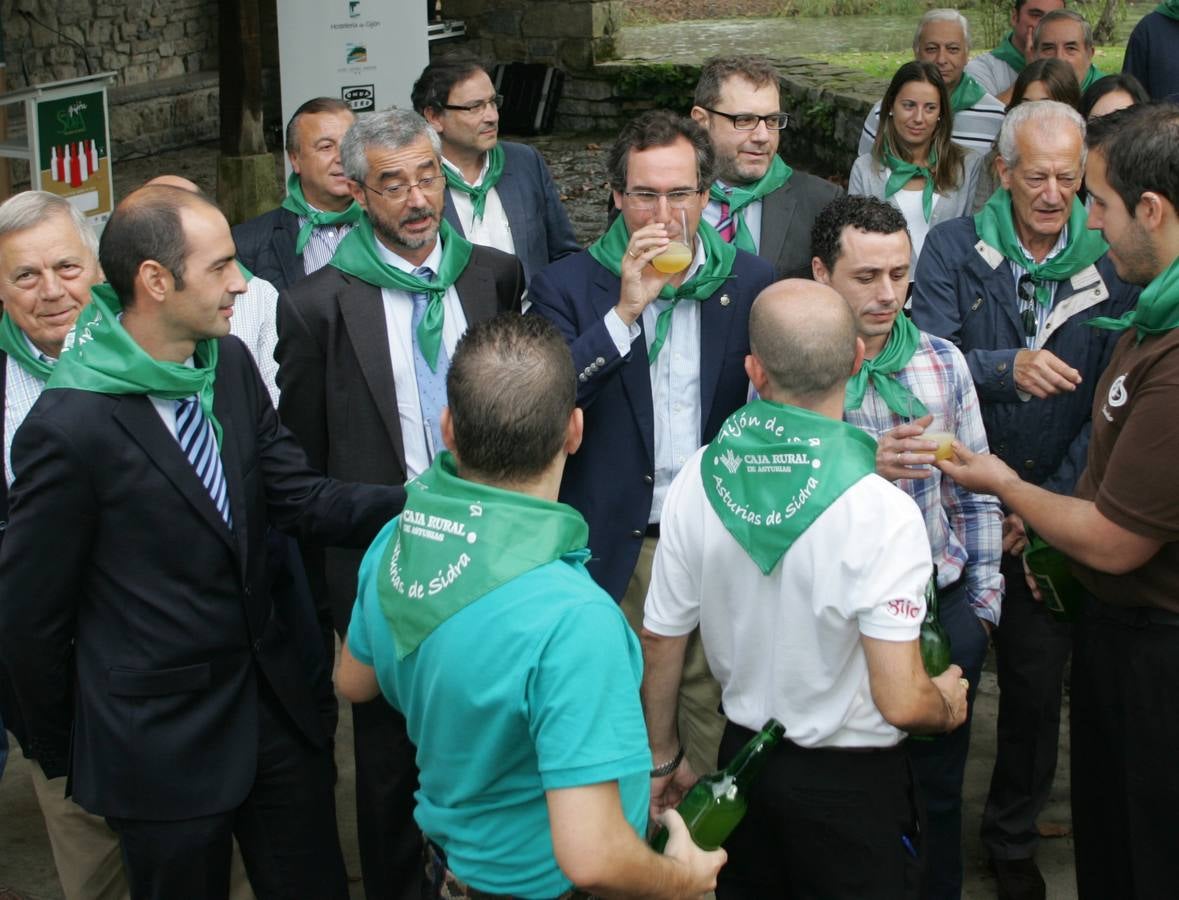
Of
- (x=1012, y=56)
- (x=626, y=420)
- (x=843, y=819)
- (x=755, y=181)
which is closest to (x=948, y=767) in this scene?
(x=843, y=819)

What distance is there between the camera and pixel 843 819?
2.72m

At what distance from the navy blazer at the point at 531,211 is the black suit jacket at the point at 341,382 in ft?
4.12

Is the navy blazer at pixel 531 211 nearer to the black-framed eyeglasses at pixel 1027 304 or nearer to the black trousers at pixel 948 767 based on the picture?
the black-framed eyeglasses at pixel 1027 304

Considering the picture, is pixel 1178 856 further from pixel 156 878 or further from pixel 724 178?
pixel 724 178

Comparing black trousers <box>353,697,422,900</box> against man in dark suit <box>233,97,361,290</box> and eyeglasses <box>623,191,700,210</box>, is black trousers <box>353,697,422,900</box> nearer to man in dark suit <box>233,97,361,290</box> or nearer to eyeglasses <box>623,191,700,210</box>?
eyeglasses <box>623,191,700,210</box>

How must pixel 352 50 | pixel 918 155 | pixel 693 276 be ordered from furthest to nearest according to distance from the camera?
1. pixel 352 50
2. pixel 918 155
3. pixel 693 276

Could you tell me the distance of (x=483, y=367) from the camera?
7.34 feet

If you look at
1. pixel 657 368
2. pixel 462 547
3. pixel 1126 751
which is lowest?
pixel 1126 751

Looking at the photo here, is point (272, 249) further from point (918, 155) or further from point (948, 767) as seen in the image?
point (948, 767)

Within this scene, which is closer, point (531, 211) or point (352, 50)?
point (531, 211)

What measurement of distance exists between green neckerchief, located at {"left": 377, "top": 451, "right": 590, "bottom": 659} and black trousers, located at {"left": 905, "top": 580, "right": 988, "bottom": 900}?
1536 mm

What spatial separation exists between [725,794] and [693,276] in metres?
1.49

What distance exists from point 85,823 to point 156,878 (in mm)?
755

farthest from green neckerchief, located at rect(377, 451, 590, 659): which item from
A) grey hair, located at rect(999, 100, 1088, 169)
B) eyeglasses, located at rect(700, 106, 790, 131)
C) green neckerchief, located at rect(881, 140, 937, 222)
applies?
green neckerchief, located at rect(881, 140, 937, 222)
